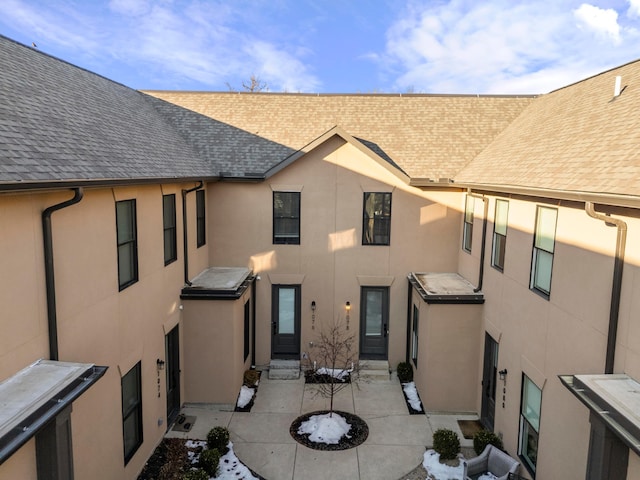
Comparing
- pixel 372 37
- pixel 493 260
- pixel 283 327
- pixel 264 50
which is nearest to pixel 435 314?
pixel 493 260

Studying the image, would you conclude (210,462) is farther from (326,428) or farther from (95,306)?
(95,306)

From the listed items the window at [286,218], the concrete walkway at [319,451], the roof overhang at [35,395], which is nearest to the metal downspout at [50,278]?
the roof overhang at [35,395]

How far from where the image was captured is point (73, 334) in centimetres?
673

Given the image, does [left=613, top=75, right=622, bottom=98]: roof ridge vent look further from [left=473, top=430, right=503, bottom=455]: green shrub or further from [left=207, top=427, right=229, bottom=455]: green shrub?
[left=207, top=427, right=229, bottom=455]: green shrub

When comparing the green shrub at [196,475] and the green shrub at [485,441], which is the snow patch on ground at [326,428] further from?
the green shrub at [485,441]

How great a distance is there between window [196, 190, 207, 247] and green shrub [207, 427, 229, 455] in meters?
5.71

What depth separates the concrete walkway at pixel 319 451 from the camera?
374 inches

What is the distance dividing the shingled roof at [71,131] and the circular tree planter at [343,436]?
7113 mm

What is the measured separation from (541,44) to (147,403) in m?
19.9

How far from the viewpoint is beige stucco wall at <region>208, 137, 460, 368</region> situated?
1396 centimetres

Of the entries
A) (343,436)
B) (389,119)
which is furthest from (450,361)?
(389,119)

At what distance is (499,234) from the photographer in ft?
35.4

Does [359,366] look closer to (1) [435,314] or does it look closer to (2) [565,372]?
(1) [435,314]

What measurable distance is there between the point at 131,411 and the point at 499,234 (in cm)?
950
